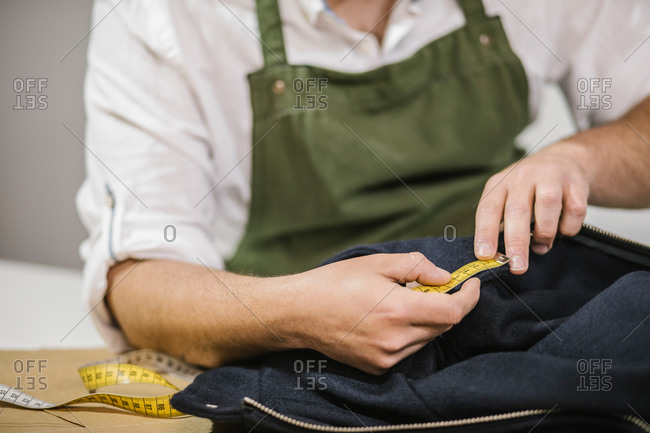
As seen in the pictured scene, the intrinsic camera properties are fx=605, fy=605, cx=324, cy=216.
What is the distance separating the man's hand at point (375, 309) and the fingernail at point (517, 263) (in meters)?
0.08

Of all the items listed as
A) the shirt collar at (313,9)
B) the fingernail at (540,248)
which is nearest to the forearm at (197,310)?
the fingernail at (540,248)

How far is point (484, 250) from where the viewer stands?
80cm

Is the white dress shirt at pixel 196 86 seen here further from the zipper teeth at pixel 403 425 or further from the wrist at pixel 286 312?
the zipper teeth at pixel 403 425

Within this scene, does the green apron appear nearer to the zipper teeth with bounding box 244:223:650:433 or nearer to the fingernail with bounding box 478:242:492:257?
the fingernail with bounding box 478:242:492:257

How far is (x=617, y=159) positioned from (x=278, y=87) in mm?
650

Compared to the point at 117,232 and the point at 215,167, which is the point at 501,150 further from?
the point at 117,232

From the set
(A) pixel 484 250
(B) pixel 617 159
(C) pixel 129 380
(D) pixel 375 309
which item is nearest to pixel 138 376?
(C) pixel 129 380

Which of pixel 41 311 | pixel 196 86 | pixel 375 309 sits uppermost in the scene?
pixel 196 86

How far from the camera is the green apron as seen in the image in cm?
117

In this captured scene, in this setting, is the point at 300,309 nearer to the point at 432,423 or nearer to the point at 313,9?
the point at 432,423

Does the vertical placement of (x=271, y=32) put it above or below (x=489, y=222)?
above

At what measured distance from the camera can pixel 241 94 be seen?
1.19m

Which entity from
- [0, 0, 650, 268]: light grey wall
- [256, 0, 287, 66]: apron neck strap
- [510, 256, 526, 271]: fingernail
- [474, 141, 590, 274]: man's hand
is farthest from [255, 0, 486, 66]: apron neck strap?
[0, 0, 650, 268]: light grey wall

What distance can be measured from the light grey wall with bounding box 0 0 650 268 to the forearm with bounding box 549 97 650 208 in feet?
1.69
